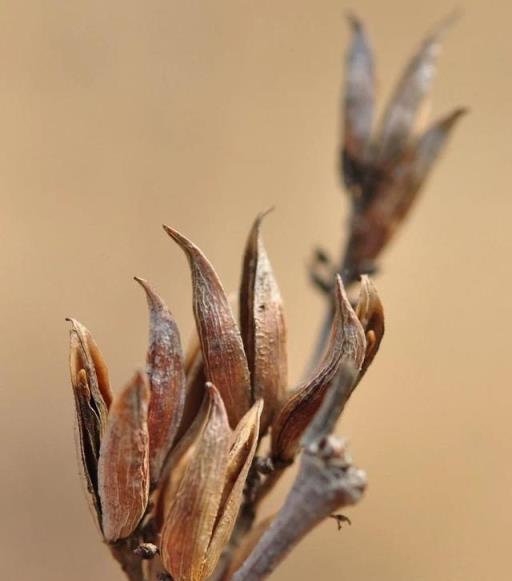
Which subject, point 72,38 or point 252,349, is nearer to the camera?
point 252,349

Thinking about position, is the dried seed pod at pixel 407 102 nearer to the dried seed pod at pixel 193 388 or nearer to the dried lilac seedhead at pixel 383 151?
the dried lilac seedhead at pixel 383 151

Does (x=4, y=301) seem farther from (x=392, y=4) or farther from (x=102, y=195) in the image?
(x=392, y=4)

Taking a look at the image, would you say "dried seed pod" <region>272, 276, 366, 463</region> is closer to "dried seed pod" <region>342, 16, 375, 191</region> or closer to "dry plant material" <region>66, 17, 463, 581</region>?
"dry plant material" <region>66, 17, 463, 581</region>

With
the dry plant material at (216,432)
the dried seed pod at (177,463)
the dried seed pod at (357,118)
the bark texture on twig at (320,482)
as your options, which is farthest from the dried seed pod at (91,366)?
the dried seed pod at (357,118)

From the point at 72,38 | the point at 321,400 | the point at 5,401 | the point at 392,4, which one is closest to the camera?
the point at 321,400

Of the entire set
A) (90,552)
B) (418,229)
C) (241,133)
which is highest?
(241,133)

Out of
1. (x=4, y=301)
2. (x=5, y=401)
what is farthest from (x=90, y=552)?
(x=4, y=301)

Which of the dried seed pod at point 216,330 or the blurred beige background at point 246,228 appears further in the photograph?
the blurred beige background at point 246,228
